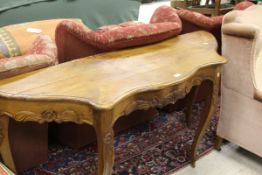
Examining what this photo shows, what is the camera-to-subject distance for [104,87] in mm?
1229

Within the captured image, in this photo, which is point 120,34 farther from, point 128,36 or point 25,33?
point 25,33

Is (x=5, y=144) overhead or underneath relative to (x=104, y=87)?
underneath

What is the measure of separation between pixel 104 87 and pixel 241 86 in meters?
0.94

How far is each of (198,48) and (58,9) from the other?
76.7 inches

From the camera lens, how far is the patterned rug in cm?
183

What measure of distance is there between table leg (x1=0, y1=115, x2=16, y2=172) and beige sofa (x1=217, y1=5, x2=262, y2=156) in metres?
1.24

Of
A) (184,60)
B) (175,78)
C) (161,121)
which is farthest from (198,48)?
(161,121)

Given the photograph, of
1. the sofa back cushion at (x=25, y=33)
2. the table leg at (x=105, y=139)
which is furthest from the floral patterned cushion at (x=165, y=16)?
the table leg at (x=105, y=139)

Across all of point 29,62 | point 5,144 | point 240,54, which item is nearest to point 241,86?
point 240,54

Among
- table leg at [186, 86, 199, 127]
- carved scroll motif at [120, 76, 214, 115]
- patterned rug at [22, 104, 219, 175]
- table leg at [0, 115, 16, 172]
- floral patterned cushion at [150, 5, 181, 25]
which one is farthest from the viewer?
table leg at [186, 86, 199, 127]

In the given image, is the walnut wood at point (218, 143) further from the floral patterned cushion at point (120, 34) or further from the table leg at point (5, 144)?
the table leg at point (5, 144)

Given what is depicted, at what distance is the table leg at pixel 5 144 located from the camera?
4.56 feet

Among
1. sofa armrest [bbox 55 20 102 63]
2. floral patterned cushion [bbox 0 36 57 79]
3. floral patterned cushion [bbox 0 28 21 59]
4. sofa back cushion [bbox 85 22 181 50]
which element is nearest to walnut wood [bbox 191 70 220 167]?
sofa back cushion [bbox 85 22 181 50]

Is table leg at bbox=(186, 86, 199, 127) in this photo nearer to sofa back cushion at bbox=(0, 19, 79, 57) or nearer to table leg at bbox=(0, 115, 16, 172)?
sofa back cushion at bbox=(0, 19, 79, 57)
